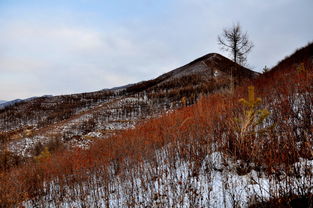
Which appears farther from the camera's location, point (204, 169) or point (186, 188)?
point (204, 169)

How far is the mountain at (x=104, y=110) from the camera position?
12.0 m

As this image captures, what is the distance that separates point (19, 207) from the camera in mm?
3641

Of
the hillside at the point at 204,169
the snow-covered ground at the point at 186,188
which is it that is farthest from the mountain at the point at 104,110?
the snow-covered ground at the point at 186,188

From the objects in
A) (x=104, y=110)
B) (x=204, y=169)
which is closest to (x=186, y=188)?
(x=204, y=169)

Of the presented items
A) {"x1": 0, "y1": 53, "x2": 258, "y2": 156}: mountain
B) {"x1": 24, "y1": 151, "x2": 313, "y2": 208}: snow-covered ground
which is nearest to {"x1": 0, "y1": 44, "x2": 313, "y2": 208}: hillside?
{"x1": 24, "y1": 151, "x2": 313, "y2": 208}: snow-covered ground

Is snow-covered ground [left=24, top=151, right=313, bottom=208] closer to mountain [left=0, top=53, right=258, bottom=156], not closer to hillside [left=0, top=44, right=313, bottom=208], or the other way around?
hillside [left=0, top=44, right=313, bottom=208]

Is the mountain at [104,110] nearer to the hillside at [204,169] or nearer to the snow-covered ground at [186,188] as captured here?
the hillside at [204,169]

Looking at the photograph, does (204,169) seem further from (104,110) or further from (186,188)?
(104,110)

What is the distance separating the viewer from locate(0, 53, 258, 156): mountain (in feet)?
39.3

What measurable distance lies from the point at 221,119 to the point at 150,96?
15142 millimetres

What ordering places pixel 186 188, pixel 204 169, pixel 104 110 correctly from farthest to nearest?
pixel 104 110, pixel 204 169, pixel 186 188

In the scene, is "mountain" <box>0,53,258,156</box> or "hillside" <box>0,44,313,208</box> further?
"mountain" <box>0,53,258,156</box>

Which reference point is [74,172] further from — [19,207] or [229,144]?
[229,144]

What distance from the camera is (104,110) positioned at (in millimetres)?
17812
